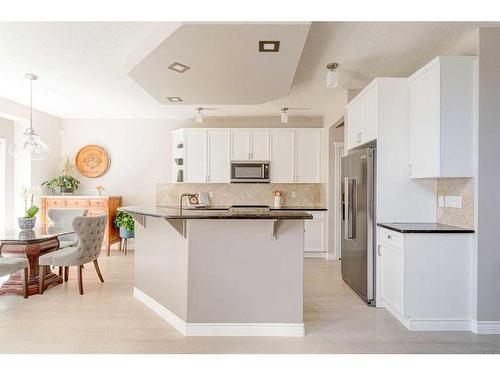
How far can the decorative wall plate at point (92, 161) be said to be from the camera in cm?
632

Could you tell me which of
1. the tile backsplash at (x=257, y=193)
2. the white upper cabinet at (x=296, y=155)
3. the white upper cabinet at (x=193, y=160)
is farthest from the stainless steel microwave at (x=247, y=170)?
the white upper cabinet at (x=193, y=160)

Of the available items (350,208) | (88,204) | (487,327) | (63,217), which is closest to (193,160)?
(88,204)

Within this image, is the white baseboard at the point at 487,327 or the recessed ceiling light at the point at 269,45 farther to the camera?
the white baseboard at the point at 487,327

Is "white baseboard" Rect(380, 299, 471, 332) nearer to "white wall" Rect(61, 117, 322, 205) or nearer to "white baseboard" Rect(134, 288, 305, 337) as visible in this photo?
"white baseboard" Rect(134, 288, 305, 337)

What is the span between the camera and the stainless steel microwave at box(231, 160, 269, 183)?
583 centimetres

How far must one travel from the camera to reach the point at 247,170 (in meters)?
5.84

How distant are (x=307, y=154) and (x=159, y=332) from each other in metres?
4.06

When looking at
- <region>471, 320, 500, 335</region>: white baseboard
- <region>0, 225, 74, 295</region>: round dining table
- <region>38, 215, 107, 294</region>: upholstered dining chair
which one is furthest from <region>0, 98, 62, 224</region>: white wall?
<region>471, 320, 500, 335</region>: white baseboard

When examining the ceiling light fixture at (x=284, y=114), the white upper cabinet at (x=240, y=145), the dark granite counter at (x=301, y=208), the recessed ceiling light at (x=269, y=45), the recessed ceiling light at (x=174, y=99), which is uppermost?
the ceiling light fixture at (x=284, y=114)

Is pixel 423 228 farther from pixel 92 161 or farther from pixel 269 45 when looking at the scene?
pixel 92 161

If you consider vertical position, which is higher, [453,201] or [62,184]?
[62,184]

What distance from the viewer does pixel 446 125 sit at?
279 cm

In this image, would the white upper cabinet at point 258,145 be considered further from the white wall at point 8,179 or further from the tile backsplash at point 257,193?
the white wall at point 8,179

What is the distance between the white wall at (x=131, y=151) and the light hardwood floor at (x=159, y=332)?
286cm
